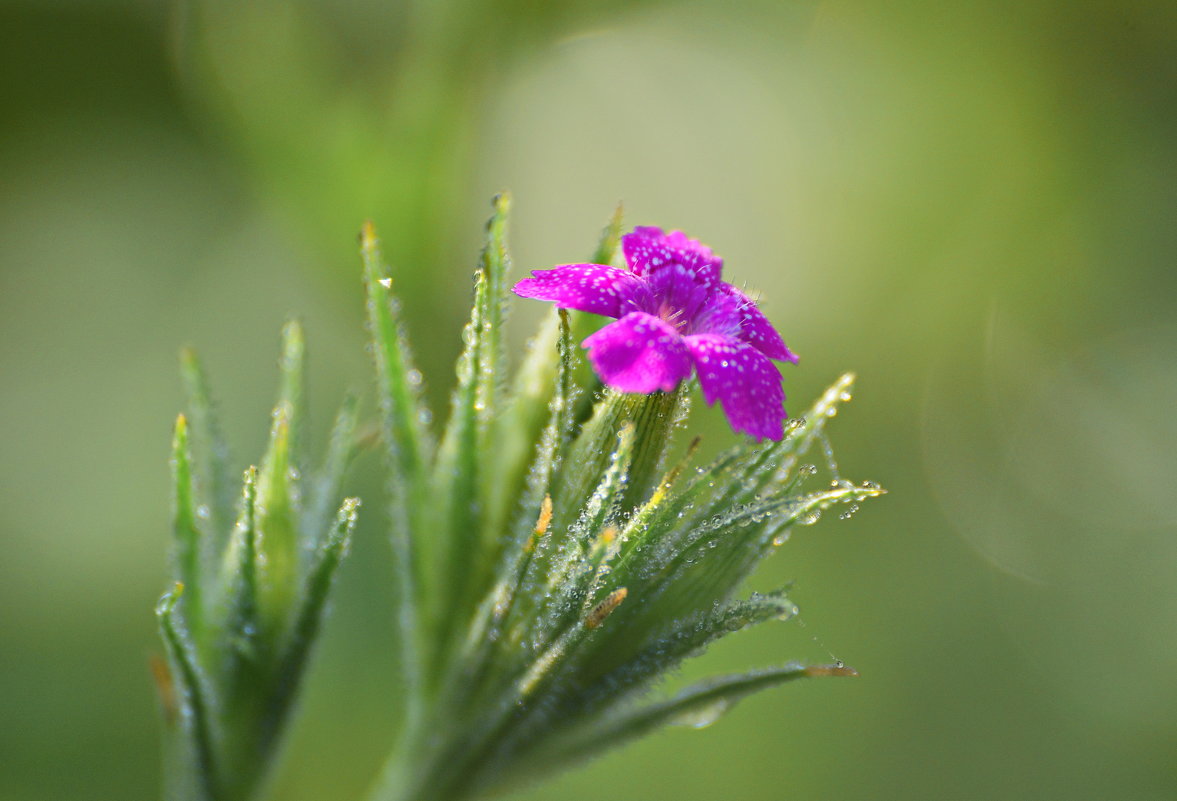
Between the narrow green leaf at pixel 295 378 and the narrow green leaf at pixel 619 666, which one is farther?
the narrow green leaf at pixel 295 378

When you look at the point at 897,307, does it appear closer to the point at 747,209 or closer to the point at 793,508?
the point at 747,209

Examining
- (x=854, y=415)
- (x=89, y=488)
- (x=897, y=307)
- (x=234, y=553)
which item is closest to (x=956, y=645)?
(x=854, y=415)

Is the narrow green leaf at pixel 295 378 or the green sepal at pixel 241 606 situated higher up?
the narrow green leaf at pixel 295 378

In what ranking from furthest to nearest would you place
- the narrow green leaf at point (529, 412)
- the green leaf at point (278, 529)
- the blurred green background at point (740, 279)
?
1. the blurred green background at point (740, 279)
2. the narrow green leaf at point (529, 412)
3. the green leaf at point (278, 529)

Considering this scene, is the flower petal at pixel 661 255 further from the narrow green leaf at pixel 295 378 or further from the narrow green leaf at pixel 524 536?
the narrow green leaf at pixel 295 378

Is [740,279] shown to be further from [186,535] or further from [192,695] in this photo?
[192,695]

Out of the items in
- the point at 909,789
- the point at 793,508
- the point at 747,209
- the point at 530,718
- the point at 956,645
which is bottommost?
the point at 909,789

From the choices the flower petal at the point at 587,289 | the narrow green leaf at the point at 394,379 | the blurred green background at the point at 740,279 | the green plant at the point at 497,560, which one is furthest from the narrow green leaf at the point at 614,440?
the blurred green background at the point at 740,279
